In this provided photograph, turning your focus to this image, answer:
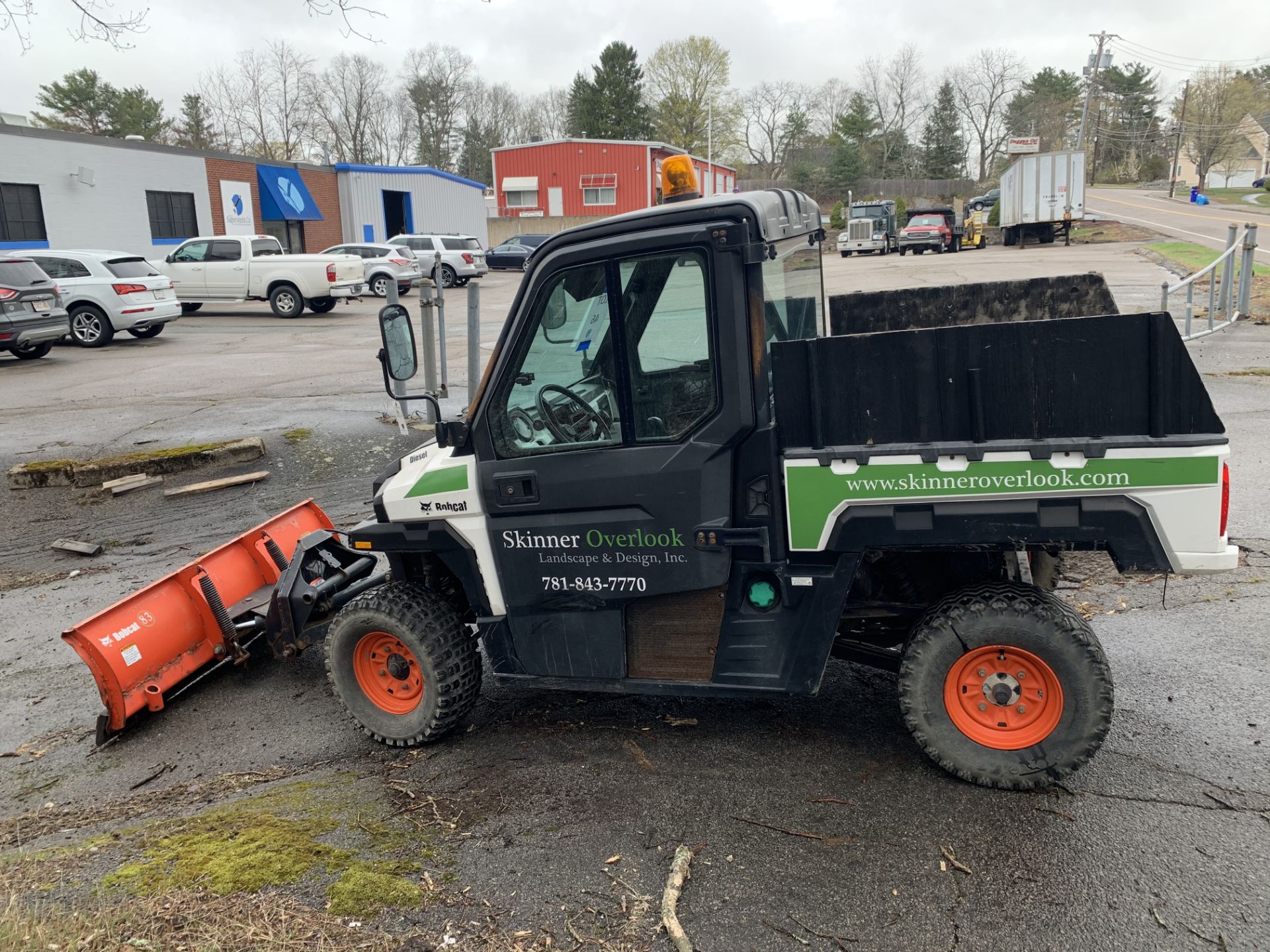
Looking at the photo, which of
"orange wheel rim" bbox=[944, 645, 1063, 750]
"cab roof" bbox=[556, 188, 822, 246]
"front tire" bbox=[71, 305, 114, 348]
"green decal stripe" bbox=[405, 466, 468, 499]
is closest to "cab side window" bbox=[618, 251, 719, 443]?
"cab roof" bbox=[556, 188, 822, 246]

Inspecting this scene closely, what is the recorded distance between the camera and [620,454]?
3832mm

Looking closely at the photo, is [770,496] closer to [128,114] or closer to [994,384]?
[994,384]

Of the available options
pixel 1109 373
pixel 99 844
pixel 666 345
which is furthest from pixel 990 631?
pixel 99 844

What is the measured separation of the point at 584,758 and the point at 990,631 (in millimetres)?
1771

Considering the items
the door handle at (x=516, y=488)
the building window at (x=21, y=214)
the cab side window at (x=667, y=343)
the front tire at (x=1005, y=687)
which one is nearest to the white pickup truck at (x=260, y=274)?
the building window at (x=21, y=214)

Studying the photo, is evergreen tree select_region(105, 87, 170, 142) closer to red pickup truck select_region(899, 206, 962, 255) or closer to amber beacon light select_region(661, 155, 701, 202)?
red pickup truck select_region(899, 206, 962, 255)

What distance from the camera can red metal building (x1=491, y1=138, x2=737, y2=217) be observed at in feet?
177

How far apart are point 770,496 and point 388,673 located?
2048 millimetres

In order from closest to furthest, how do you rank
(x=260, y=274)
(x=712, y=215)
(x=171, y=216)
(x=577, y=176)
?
(x=712, y=215)
(x=260, y=274)
(x=171, y=216)
(x=577, y=176)

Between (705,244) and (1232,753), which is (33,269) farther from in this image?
(1232,753)

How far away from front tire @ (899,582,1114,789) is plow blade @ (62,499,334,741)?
3298 millimetres

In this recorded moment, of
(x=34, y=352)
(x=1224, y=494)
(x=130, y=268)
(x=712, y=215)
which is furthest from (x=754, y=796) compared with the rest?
(x=130, y=268)

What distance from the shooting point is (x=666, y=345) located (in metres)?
3.74

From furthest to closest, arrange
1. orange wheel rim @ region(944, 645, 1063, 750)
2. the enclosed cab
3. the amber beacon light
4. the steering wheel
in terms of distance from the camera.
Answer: the enclosed cab → the amber beacon light → the steering wheel → orange wheel rim @ region(944, 645, 1063, 750)
